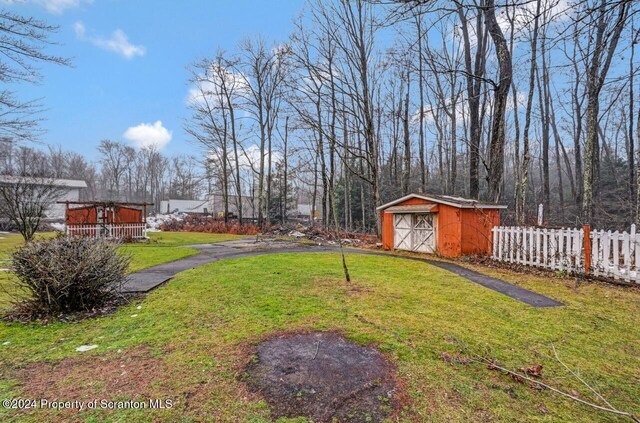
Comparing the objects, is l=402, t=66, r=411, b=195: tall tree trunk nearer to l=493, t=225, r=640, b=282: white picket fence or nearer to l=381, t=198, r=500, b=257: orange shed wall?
Result: l=381, t=198, r=500, b=257: orange shed wall

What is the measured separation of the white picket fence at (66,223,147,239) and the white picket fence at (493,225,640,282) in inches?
625

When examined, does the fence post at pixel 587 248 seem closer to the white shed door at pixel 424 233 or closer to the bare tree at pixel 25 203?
the white shed door at pixel 424 233

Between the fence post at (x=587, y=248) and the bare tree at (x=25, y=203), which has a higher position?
the bare tree at (x=25, y=203)

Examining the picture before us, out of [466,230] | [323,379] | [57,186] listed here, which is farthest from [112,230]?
[323,379]

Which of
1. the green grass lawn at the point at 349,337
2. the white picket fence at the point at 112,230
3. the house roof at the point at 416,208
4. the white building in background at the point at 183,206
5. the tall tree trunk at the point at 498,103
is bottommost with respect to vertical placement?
the green grass lawn at the point at 349,337

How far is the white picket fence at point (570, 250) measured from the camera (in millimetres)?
6105

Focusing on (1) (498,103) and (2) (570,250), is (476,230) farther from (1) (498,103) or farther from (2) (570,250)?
(1) (498,103)

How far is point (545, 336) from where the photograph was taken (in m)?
3.45

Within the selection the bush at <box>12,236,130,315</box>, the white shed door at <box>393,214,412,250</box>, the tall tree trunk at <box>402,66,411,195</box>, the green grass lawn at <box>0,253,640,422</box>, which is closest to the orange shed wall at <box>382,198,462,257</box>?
the white shed door at <box>393,214,412,250</box>

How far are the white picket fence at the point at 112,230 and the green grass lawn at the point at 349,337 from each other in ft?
39.3

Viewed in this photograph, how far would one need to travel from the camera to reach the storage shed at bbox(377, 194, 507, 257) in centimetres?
968

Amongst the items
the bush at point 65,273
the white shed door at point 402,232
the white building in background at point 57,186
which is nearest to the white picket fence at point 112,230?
the white building in background at point 57,186

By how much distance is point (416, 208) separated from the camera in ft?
35.4

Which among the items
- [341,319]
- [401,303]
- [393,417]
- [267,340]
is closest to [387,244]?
[401,303]
